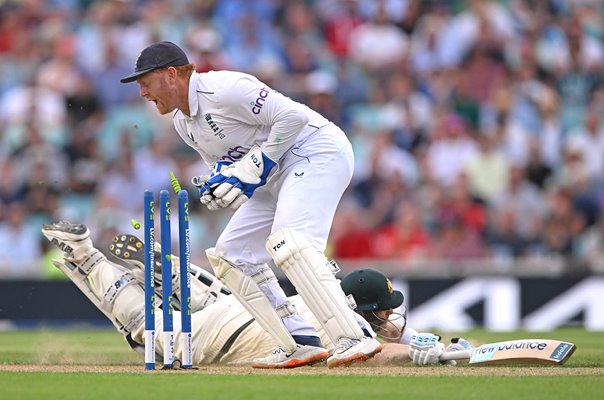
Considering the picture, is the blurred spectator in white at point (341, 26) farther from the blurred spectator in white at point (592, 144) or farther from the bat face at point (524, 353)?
the bat face at point (524, 353)

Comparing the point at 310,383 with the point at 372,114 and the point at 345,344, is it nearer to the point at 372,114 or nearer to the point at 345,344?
the point at 345,344

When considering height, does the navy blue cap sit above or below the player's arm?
above

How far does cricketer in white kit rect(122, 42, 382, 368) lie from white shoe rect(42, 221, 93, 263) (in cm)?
106

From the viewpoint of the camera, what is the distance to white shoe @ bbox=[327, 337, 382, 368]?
6.64m

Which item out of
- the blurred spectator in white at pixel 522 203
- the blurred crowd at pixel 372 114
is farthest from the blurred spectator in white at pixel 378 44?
the blurred spectator in white at pixel 522 203

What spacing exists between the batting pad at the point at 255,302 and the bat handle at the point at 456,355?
862mm

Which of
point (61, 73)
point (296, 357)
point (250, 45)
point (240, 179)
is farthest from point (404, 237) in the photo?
point (240, 179)

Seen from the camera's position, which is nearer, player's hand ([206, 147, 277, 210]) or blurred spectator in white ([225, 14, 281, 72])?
player's hand ([206, 147, 277, 210])

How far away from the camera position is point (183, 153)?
13594 millimetres

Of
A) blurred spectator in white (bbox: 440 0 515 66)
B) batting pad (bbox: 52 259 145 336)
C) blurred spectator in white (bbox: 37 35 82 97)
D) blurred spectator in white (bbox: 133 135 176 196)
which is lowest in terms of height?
batting pad (bbox: 52 259 145 336)

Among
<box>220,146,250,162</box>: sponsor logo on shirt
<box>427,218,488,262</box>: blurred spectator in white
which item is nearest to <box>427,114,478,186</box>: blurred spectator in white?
<box>427,218,488,262</box>: blurred spectator in white

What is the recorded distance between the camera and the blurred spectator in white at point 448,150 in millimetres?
13896

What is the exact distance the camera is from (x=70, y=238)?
7879mm

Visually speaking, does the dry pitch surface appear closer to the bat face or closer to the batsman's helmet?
the bat face
